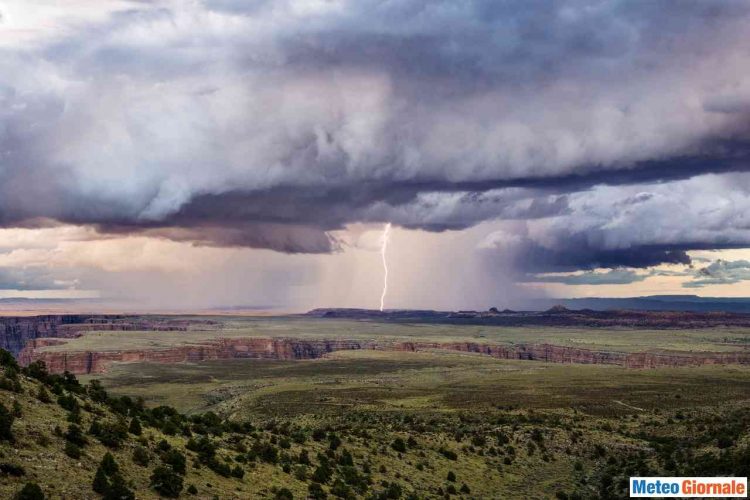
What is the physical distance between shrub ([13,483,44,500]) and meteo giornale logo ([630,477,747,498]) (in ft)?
111

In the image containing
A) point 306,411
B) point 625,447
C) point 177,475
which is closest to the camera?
point 177,475

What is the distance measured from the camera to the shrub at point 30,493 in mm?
29477

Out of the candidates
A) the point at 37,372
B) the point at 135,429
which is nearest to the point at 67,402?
the point at 135,429

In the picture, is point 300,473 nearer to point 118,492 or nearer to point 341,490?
point 341,490

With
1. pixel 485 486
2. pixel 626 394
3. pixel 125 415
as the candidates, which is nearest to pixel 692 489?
pixel 485 486

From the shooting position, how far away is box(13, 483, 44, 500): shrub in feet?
96.7

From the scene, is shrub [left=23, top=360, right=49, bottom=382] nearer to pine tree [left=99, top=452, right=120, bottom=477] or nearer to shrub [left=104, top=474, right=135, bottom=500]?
pine tree [left=99, top=452, right=120, bottom=477]

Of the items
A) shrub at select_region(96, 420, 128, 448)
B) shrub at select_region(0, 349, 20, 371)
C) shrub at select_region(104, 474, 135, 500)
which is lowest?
shrub at select_region(104, 474, 135, 500)

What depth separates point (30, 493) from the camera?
2961 cm

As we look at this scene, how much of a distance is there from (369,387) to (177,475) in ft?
351

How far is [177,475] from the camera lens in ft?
127

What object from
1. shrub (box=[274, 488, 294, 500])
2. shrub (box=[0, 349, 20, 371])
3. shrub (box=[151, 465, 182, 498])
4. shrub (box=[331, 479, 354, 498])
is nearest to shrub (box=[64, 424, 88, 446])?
shrub (box=[151, 465, 182, 498])

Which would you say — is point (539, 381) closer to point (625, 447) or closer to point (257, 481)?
point (625, 447)

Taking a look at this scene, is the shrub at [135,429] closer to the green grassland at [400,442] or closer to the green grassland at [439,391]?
the green grassland at [400,442]
